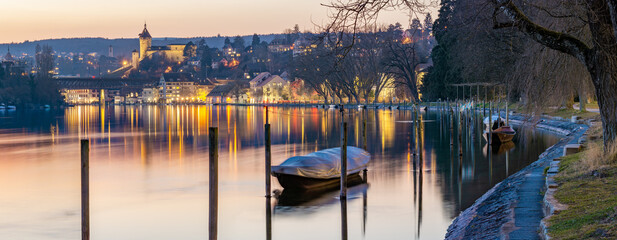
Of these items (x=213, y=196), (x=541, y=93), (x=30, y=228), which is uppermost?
(x=541, y=93)

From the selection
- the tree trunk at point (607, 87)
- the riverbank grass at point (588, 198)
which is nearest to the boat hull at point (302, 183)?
the riverbank grass at point (588, 198)

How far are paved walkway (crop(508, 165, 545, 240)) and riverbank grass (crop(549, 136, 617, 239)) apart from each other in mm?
518

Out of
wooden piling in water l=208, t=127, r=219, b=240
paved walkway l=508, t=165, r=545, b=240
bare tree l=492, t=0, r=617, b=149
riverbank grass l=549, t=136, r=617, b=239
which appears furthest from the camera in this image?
bare tree l=492, t=0, r=617, b=149

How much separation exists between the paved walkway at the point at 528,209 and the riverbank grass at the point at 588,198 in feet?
1.70

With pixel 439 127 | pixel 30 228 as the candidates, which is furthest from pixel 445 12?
pixel 30 228

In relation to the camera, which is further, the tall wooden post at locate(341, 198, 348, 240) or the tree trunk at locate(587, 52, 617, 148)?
the tall wooden post at locate(341, 198, 348, 240)

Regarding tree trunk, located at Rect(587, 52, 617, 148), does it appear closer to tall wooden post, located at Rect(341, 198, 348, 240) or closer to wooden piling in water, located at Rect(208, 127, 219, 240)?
tall wooden post, located at Rect(341, 198, 348, 240)

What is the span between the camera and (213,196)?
1666 centimetres

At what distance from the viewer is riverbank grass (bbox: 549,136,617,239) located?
1166cm

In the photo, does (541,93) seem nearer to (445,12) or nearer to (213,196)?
(213,196)

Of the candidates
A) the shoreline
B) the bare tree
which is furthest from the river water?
the bare tree

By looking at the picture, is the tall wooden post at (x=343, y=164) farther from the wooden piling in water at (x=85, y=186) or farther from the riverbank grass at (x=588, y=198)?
the wooden piling in water at (x=85, y=186)

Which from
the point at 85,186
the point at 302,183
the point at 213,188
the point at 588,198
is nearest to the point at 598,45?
the point at 588,198

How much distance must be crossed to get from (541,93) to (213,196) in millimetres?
13080
